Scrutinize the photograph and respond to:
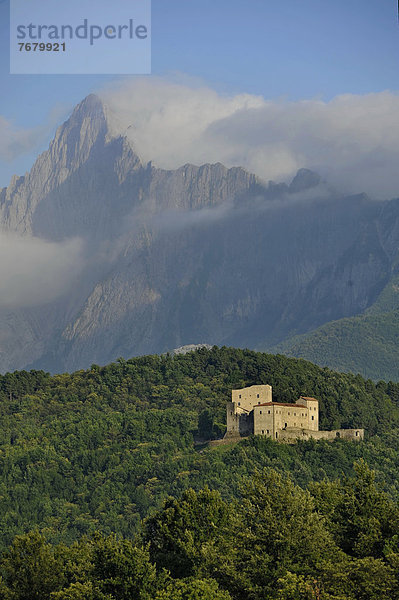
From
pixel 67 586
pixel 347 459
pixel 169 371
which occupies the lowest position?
pixel 67 586

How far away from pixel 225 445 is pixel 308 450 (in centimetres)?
1010

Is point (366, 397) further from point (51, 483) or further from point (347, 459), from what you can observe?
point (51, 483)

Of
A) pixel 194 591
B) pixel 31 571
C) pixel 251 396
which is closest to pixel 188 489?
pixel 31 571

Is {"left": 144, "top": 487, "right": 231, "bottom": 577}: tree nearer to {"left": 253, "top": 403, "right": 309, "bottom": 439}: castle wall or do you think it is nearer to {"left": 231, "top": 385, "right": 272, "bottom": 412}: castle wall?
{"left": 253, "top": 403, "right": 309, "bottom": 439}: castle wall

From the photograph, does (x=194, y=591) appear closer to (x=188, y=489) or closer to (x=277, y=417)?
(x=188, y=489)

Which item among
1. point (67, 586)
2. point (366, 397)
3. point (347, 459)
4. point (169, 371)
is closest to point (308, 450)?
point (347, 459)

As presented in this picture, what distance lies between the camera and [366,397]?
15712 centimetres

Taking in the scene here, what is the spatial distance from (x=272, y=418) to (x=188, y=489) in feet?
147

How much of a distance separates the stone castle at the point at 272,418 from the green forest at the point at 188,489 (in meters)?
1.36

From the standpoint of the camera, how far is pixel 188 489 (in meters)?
83.9

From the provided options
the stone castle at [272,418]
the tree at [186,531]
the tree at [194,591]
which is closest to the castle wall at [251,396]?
the stone castle at [272,418]

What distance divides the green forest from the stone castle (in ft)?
4.46

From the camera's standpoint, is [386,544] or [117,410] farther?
[117,410]

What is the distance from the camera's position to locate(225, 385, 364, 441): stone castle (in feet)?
420
